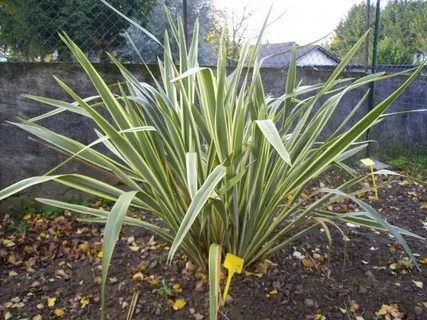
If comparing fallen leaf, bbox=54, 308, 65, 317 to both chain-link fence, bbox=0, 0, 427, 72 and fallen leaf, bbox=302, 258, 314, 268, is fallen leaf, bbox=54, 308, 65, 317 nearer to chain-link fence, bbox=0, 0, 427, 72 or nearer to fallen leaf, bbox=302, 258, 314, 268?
fallen leaf, bbox=302, 258, 314, 268

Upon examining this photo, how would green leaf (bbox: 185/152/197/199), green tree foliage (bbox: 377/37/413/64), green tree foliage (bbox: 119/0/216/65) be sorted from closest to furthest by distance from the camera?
green leaf (bbox: 185/152/197/199) < green tree foliage (bbox: 119/0/216/65) < green tree foliage (bbox: 377/37/413/64)

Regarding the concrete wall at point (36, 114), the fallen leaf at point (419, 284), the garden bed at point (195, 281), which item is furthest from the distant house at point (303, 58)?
the fallen leaf at point (419, 284)

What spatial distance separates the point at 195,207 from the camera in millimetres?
1180

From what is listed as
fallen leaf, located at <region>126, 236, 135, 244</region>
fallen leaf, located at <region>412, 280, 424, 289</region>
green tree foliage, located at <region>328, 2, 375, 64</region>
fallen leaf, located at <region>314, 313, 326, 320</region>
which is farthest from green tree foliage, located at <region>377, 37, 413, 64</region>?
fallen leaf, located at <region>314, 313, 326, 320</region>

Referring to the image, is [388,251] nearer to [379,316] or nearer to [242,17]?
[379,316]

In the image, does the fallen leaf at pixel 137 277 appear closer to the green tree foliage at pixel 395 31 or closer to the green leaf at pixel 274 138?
the green leaf at pixel 274 138

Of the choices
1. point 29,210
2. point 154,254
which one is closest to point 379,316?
point 154,254

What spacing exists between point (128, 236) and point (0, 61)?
55.7 inches

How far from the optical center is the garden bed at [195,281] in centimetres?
167

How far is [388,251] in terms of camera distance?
217 centimetres

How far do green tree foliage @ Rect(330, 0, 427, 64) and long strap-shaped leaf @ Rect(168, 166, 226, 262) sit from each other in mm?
4927

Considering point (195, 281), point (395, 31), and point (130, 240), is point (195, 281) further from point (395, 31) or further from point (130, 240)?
point (395, 31)

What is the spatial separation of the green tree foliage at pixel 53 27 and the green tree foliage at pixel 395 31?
12.0 feet

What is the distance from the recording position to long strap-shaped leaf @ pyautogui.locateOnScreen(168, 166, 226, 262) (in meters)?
1.12
